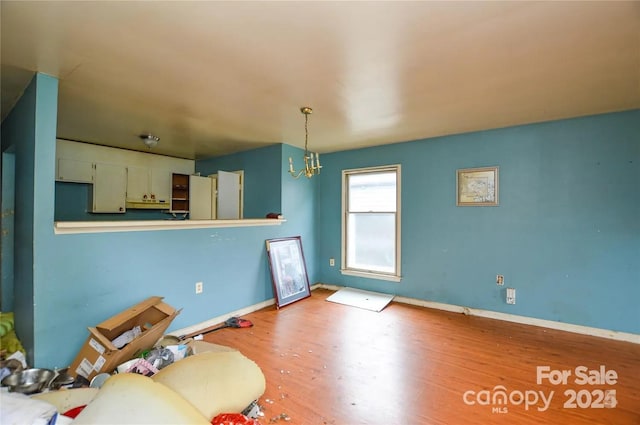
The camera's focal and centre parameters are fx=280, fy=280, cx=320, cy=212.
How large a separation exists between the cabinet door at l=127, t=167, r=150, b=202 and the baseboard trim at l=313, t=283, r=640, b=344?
14.3 ft

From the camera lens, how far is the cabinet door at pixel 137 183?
448 centimetres

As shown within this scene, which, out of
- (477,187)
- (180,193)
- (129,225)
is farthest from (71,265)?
(477,187)

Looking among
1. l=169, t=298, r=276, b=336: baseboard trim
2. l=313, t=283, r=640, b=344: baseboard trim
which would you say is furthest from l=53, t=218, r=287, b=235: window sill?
l=313, t=283, r=640, b=344: baseboard trim

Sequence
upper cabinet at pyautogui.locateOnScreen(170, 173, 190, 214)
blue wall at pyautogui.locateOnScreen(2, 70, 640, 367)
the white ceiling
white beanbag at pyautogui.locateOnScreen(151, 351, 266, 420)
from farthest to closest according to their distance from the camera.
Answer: upper cabinet at pyautogui.locateOnScreen(170, 173, 190, 214) → blue wall at pyautogui.locateOnScreen(2, 70, 640, 367) → white beanbag at pyautogui.locateOnScreen(151, 351, 266, 420) → the white ceiling

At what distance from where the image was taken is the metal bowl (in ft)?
5.98

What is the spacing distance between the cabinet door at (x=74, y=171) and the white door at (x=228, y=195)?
1.82 meters

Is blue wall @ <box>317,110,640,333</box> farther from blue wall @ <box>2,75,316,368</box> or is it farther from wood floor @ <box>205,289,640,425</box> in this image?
blue wall @ <box>2,75,316,368</box>

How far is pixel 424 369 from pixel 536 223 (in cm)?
219

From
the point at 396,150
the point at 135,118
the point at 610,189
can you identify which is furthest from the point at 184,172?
the point at 610,189

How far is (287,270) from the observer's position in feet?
13.6

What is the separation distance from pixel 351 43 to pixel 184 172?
4.57 meters

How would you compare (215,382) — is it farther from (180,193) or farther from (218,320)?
(180,193)

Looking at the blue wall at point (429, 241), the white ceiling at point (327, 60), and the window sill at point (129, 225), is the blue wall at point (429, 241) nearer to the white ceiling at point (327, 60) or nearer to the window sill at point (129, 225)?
the window sill at point (129, 225)

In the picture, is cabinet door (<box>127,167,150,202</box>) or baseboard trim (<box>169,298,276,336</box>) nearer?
baseboard trim (<box>169,298,276,336</box>)
